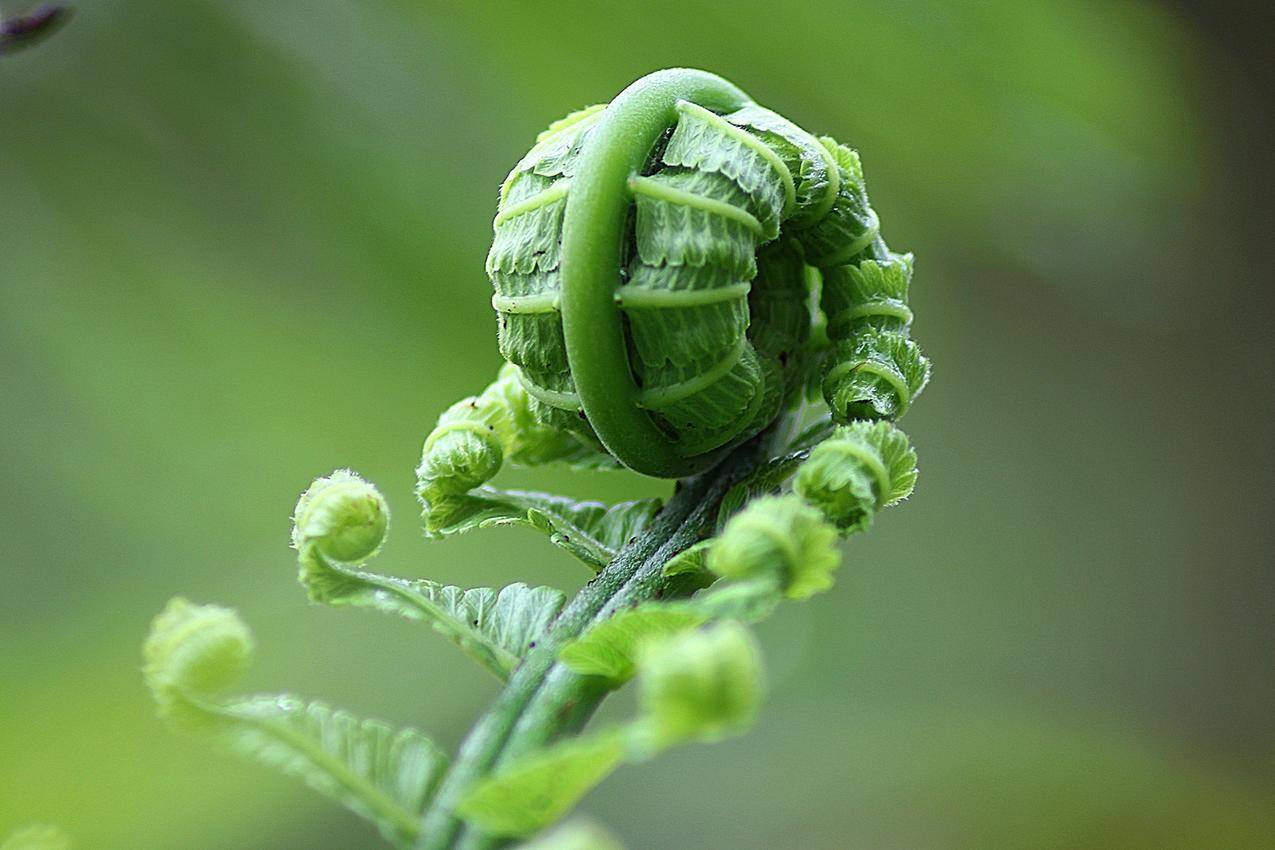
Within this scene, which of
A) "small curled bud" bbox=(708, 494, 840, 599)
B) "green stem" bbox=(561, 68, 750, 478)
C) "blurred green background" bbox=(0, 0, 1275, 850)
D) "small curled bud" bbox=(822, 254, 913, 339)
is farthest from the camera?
"blurred green background" bbox=(0, 0, 1275, 850)

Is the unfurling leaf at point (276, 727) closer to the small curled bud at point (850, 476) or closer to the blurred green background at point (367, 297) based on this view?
the small curled bud at point (850, 476)

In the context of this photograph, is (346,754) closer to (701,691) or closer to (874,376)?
(701,691)

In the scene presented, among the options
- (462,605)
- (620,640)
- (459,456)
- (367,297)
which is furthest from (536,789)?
(367,297)

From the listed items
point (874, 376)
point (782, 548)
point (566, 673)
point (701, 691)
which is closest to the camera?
point (701, 691)

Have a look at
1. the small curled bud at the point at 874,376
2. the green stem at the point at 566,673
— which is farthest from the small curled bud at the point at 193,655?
the small curled bud at the point at 874,376

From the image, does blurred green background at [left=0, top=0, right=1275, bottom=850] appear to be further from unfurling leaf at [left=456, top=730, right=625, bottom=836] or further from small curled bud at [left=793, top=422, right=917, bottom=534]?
unfurling leaf at [left=456, top=730, right=625, bottom=836]

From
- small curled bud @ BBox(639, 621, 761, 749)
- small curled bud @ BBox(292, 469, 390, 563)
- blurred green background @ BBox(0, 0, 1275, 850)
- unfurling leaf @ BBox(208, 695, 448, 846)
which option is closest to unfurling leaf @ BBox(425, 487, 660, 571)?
small curled bud @ BBox(292, 469, 390, 563)

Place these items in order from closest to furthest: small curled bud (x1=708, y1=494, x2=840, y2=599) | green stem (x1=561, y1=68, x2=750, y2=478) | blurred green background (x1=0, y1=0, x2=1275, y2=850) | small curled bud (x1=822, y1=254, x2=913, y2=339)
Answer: small curled bud (x1=708, y1=494, x2=840, y2=599) < green stem (x1=561, y1=68, x2=750, y2=478) < small curled bud (x1=822, y1=254, x2=913, y2=339) < blurred green background (x1=0, y1=0, x2=1275, y2=850)
